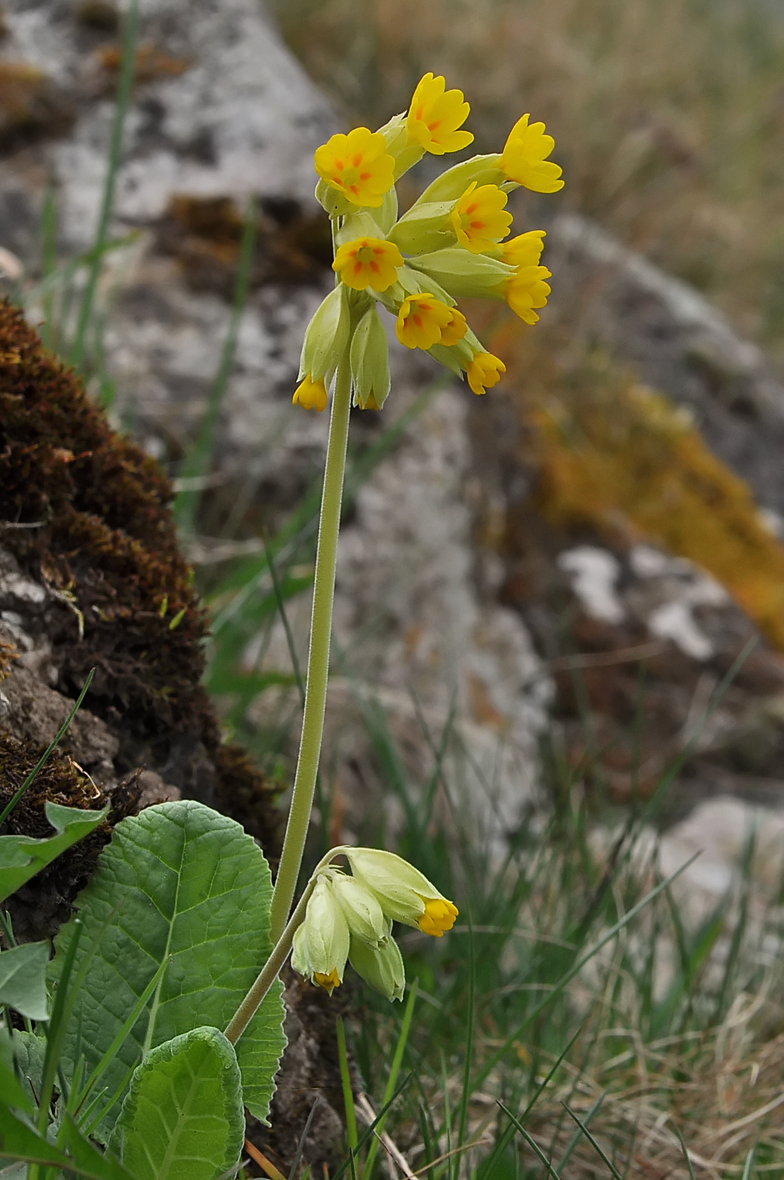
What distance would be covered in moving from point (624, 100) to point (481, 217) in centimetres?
701

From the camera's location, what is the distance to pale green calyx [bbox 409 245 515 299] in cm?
97

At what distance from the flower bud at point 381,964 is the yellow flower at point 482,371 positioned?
0.52m

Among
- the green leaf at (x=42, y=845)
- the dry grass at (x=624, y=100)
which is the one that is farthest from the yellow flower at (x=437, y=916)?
the dry grass at (x=624, y=100)

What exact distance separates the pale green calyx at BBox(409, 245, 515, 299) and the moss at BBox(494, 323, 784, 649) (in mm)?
3061

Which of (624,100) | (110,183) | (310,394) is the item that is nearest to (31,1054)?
(310,394)

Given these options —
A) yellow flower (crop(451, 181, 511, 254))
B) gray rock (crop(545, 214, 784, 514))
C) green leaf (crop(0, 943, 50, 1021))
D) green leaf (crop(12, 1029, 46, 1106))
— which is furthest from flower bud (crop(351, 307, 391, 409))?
gray rock (crop(545, 214, 784, 514))

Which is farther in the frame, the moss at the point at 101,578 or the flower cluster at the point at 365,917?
the moss at the point at 101,578

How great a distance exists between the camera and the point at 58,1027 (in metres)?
0.77

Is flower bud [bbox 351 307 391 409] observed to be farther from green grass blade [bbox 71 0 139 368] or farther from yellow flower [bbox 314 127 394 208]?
green grass blade [bbox 71 0 139 368]

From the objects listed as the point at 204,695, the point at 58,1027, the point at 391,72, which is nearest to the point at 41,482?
the point at 204,695

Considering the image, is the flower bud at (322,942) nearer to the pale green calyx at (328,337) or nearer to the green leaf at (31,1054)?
the green leaf at (31,1054)

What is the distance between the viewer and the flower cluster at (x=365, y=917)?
912mm

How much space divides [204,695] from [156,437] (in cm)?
163

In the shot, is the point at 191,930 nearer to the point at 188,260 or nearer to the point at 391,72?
the point at 188,260
